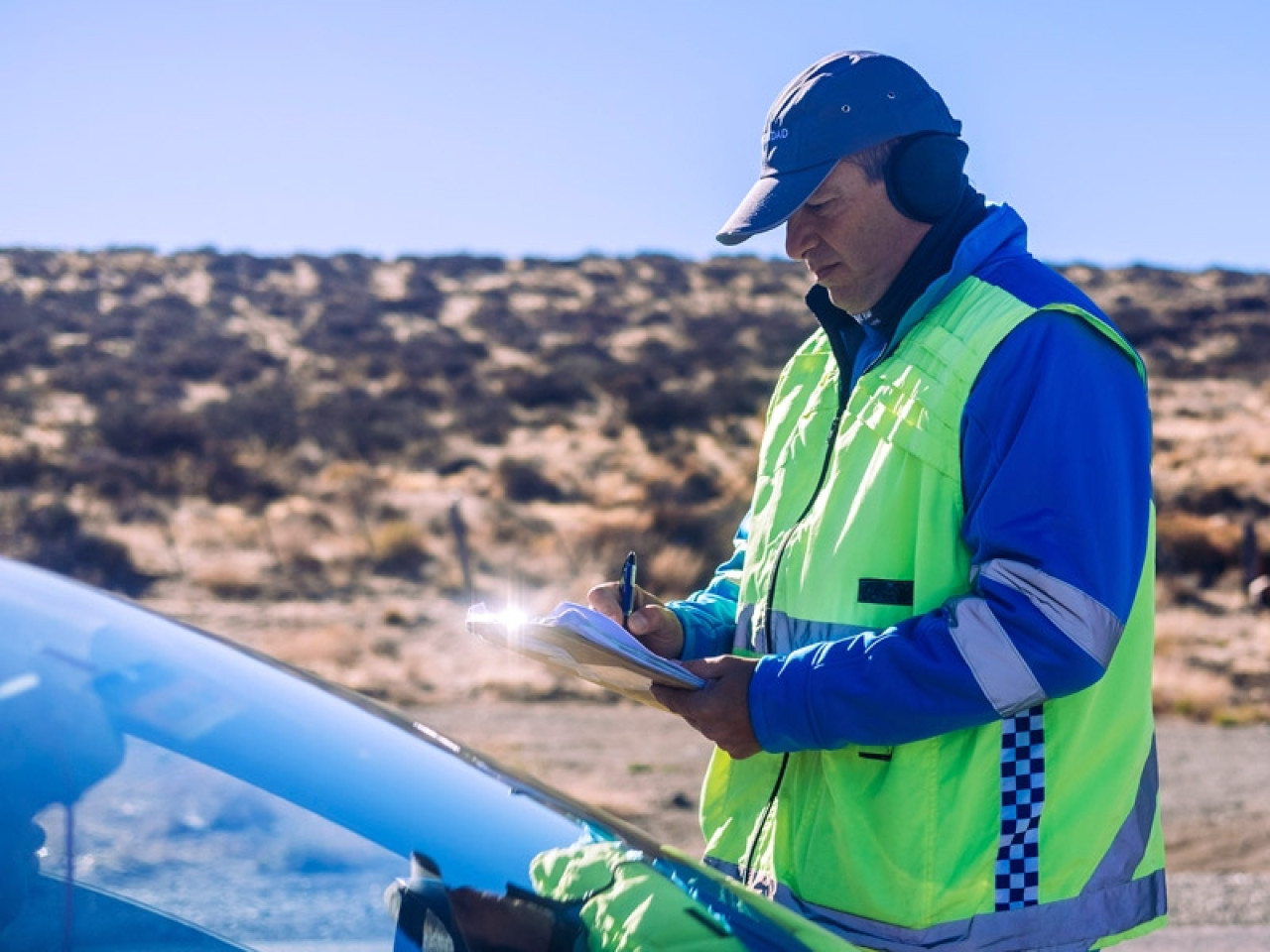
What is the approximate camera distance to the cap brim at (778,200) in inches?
93.4

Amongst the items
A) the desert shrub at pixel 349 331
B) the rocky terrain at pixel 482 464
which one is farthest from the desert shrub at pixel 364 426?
the desert shrub at pixel 349 331

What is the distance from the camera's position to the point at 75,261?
44.8 metres

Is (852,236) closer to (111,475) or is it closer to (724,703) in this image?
(724,703)

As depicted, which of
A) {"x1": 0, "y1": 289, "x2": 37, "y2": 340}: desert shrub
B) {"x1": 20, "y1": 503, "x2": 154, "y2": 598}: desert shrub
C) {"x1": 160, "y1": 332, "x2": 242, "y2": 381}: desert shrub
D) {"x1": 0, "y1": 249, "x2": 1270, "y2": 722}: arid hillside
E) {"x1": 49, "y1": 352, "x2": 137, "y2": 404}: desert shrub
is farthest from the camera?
{"x1": 0, "y1": 289, "x2": 37, "y2": 340}: desert shrub

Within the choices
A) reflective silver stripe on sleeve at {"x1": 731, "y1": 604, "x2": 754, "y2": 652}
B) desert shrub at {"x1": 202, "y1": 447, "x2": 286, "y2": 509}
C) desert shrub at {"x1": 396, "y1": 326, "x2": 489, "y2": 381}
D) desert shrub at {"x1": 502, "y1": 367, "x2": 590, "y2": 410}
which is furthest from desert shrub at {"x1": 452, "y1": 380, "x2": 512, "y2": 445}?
reflective silver stripe on sleeve at {"x1": 731, "y1": 604, "x2": 754, "y2": 652}

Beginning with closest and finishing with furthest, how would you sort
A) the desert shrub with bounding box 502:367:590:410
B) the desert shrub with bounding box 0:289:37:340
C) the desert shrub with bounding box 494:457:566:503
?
the desert shrub with bounding box 494:457:566:503
the desert shrub with bounding box 502:367:590:410
the desert shrub with bounding box 0:289:37:340

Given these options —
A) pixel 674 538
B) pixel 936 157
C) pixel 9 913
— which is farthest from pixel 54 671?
pixel 674 538

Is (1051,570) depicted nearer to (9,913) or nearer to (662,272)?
(9,913)

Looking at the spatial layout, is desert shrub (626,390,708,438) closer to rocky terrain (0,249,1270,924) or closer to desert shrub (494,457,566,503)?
rocky terrain (0,249,1270,924)

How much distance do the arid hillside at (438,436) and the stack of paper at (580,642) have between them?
7.83 meters

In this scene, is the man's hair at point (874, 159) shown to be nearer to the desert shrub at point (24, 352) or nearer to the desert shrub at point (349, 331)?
the desert shrub at point (24, 352)

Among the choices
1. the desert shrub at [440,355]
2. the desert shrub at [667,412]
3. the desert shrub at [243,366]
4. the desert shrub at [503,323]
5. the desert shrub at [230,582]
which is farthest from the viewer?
the desert shrub at [503,323]

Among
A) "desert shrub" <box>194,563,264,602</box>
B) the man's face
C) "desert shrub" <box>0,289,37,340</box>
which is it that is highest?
"desert shrub" <box>0,289,37,340</box>

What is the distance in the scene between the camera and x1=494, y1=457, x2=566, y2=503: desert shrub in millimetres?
21984
